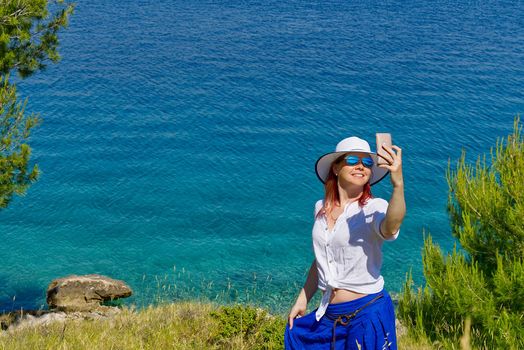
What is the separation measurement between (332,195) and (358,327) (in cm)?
102

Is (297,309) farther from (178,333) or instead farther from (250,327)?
(178,333)

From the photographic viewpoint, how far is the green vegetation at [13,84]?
10.1 metres

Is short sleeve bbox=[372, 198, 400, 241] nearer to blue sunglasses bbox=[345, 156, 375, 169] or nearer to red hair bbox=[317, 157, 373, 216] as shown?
red hair bbox=[317, 157, 373, 216]

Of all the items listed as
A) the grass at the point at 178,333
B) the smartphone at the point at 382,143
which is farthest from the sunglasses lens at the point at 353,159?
the grass at the point at 178,333

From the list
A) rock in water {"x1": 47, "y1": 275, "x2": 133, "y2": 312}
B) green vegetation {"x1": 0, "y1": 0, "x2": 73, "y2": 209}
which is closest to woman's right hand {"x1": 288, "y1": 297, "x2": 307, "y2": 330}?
green vegetation {"x1": 0, "y1": 0, "x2": 73, "y2": 209}

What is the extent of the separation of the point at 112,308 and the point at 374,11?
4038 centimetres

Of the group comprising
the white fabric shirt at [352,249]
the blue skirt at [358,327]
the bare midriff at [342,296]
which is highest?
the white fabric shirt at [352,249]

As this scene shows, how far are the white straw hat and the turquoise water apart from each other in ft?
33.8

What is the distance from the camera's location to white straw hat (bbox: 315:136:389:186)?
5032 mm

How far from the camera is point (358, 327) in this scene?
16.3 feet

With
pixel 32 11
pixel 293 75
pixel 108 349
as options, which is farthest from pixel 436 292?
pixel 293 75

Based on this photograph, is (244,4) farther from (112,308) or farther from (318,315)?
(318,315)

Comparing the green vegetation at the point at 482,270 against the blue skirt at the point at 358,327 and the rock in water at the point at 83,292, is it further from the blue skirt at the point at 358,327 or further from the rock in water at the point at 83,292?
the rock in water at the point at 83,292

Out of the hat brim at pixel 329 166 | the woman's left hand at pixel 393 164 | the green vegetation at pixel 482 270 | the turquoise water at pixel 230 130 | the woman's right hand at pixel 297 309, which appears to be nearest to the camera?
the woman's left hand at pixel 393 164
